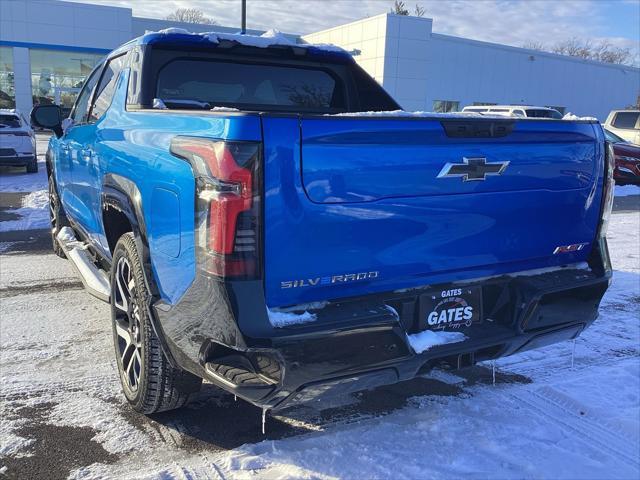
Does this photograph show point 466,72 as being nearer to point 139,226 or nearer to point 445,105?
point 445,105

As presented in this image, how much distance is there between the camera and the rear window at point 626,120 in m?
17.0

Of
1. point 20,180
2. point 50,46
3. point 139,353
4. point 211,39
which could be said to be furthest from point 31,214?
point 50,46

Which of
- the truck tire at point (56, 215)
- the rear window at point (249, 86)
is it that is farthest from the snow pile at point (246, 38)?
the truck tire at point (56, 215)

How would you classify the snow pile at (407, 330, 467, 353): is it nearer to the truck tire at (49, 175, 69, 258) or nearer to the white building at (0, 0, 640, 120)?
the truck tire at (49, 175, 69, 258)

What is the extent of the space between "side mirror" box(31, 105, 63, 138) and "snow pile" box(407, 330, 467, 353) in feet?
14.0

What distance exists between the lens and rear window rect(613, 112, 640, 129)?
671 inches

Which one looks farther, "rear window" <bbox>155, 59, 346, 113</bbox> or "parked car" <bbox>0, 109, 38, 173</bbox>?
"parked car" <bbox>0, 109, 38, 173</bbox>

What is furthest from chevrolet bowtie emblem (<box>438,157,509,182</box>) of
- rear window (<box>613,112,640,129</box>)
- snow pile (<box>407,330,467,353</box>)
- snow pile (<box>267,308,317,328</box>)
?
rear window (<box>613,112,640,129</box>)

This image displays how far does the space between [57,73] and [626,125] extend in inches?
1260

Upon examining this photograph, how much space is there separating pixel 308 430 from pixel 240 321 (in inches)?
46.1

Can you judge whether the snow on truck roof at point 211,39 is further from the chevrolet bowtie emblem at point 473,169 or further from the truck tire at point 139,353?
the chevrolet bowtie emblem at point 473,169

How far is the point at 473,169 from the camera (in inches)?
101

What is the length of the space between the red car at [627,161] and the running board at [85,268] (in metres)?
13.1

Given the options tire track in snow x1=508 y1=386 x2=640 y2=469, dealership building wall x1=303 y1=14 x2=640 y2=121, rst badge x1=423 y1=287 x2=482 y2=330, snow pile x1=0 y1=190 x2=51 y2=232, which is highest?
dealership building wall x1=303 y1=14 x2=640 y2=121
